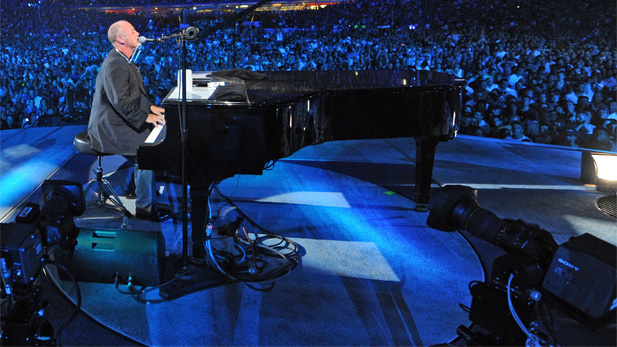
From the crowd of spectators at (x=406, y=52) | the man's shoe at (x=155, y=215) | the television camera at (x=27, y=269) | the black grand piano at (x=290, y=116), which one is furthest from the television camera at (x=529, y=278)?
the crowd of spectators at (x=406, y=52)

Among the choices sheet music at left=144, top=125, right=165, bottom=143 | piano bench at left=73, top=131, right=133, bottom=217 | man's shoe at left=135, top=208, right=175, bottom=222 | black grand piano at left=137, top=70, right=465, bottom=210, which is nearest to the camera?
black grand piano at left=137, top=70, right=465, bottom=210

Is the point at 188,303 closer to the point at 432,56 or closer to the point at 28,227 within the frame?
the point at 28,227

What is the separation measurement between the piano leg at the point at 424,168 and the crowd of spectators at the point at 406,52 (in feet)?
9.05

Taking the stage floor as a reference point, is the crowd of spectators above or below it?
above

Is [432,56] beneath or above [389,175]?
above

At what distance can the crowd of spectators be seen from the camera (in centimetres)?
616

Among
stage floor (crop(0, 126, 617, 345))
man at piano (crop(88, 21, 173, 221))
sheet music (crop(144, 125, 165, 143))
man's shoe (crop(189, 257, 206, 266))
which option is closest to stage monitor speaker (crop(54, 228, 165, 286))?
stage floor (crop(0, 126, 617, 345))

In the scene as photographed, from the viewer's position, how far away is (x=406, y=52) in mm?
7137

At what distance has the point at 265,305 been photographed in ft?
7.99

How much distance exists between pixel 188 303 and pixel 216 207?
4.62 feet

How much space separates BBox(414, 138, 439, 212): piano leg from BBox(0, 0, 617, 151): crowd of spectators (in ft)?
9.05

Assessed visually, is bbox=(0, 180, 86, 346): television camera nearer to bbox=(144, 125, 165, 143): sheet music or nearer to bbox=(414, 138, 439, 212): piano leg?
bbox=(144, 125, 165, 143): sheet music

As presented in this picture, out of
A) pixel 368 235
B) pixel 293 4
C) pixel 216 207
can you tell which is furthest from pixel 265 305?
pixel 293 4

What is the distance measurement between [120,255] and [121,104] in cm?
105
